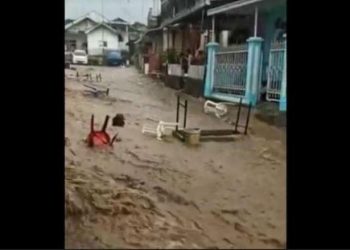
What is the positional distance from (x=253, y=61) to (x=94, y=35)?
1.89 feet

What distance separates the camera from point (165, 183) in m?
1.40

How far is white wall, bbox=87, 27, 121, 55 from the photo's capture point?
1.56 metres

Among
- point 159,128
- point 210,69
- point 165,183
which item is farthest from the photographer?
point 210,69

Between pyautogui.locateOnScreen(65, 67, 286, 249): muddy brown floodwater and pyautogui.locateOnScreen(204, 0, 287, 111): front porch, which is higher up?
pyautogui.locateOnScreen(204, 0, 287, 111): front porch

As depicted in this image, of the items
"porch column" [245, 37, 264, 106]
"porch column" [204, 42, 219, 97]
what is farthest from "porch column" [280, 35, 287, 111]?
"porch column" [204, 42, 219, 97]

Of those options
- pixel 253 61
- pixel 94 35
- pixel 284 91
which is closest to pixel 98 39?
pixel 94 35

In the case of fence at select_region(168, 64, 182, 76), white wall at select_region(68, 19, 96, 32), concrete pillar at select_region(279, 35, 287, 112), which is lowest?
concrete pillar at select_region(279, 35, 287, 112)

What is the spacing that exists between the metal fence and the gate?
102mm

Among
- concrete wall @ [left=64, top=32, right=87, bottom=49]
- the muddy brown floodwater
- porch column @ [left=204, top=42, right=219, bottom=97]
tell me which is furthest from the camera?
porch column @ [left=204, top=42, right=219, bottom=97]

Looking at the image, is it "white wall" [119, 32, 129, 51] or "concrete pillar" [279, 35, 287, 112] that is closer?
"concrete pillar" [279, 35, 287, 112]

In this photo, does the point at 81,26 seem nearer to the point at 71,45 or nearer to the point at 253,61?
the point at 71,45

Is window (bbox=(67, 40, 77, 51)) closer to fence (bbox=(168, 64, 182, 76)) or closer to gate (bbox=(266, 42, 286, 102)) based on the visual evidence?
fence (bbox=(168, 64, 182, 76))
